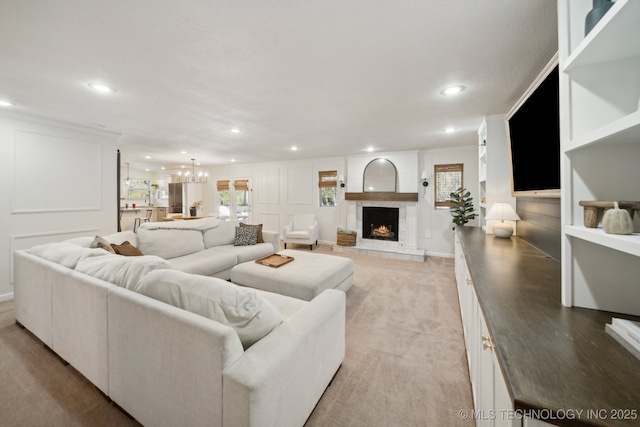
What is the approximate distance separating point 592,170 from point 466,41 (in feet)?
3.78

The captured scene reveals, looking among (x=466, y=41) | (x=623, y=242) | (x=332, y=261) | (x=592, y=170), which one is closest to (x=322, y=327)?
(x=623, y=242)

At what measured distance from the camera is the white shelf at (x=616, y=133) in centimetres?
69

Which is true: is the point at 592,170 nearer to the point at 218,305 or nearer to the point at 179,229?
the point at 218,305

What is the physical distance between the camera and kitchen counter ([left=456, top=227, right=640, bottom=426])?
1.85 feet

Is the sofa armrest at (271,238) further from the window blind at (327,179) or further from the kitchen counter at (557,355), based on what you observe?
the kitchen counter at (557,355)

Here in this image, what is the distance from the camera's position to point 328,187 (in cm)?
658

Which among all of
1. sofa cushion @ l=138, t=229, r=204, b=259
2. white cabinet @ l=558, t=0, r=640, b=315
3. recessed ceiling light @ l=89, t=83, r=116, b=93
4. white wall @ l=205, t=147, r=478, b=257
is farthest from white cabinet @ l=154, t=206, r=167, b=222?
white cabinet @ l=558, t=0, r=640, b=315

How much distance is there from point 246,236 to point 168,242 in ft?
3.90

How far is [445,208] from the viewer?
532cm

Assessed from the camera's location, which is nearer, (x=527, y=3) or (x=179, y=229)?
(x=527, y=3)

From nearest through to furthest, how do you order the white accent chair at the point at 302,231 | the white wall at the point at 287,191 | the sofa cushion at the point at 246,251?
1. the sofa cushion at the point at 246,251
2. the white accent chair at the point at 302,231
3. the white wall at the point at 287,191

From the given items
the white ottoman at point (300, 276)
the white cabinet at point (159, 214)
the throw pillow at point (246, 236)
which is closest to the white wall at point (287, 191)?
the white cabinet at point (159, 214)

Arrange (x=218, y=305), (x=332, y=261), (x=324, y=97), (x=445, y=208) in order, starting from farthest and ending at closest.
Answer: (x=445, y=208) < (x=332, y=261) < (x=324, y=97) < (x=218, y=305)

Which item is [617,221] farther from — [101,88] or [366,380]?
[101,88]
